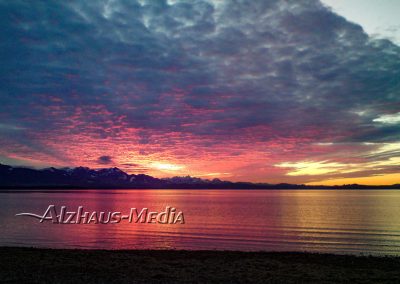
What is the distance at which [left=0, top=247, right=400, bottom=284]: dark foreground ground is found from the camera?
17.0m

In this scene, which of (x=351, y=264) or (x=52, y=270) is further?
(x=351, y=264)

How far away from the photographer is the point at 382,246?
35125 mm

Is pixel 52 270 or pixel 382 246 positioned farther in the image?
pixel 382 246

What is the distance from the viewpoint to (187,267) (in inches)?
800

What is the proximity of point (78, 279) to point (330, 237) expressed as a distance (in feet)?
111

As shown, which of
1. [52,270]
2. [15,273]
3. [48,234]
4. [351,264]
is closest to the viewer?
[15,273]

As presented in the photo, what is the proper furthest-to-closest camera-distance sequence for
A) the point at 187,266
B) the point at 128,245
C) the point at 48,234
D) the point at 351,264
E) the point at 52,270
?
the point at 48,234 < the point at 128,245 < the point at 351,264 < the point at 187,266 < the point at 52,270

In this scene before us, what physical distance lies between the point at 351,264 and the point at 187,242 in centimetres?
1831

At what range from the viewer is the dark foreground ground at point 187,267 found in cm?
1697

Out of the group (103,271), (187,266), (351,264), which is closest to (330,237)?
(351,264)

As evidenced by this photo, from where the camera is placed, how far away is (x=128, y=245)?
34688 millimetres

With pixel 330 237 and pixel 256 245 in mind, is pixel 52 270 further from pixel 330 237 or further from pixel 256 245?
pixel 330 237

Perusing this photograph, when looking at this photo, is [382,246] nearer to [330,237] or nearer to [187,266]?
A: [330,237]

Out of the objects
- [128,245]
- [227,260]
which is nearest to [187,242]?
[128,245]
